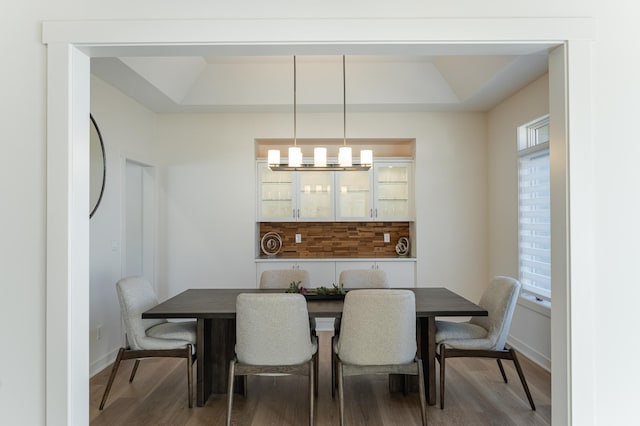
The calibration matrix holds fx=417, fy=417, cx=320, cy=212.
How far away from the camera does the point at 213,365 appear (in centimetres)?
324

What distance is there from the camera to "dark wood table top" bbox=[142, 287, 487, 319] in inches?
110

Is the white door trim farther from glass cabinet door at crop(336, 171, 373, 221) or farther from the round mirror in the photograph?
glass cabinet door at crop(336, 171, 373, 221)

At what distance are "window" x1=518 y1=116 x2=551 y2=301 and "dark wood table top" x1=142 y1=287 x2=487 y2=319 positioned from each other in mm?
1126

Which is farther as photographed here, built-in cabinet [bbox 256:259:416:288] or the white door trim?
built-in cabinet [bbox 256:259:416:288]

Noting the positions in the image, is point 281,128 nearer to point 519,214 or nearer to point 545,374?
point 519,214

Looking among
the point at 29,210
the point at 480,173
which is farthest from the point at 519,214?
the point at 29,210

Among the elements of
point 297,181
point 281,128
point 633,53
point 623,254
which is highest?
point 281,128

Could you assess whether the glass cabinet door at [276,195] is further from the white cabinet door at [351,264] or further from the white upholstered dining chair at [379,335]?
the white upholstered dining chair at [379,335]

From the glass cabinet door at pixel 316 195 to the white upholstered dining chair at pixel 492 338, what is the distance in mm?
2441

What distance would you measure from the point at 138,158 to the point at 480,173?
393 centimetres

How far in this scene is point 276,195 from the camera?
5223mm

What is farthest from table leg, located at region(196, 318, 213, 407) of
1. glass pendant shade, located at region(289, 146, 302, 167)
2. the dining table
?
glass pendant shade, located at region(289, 146, 302, 167)

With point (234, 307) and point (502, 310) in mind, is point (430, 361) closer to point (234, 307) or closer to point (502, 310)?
point (502, 310)

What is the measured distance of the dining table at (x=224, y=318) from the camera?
282 centimetres
